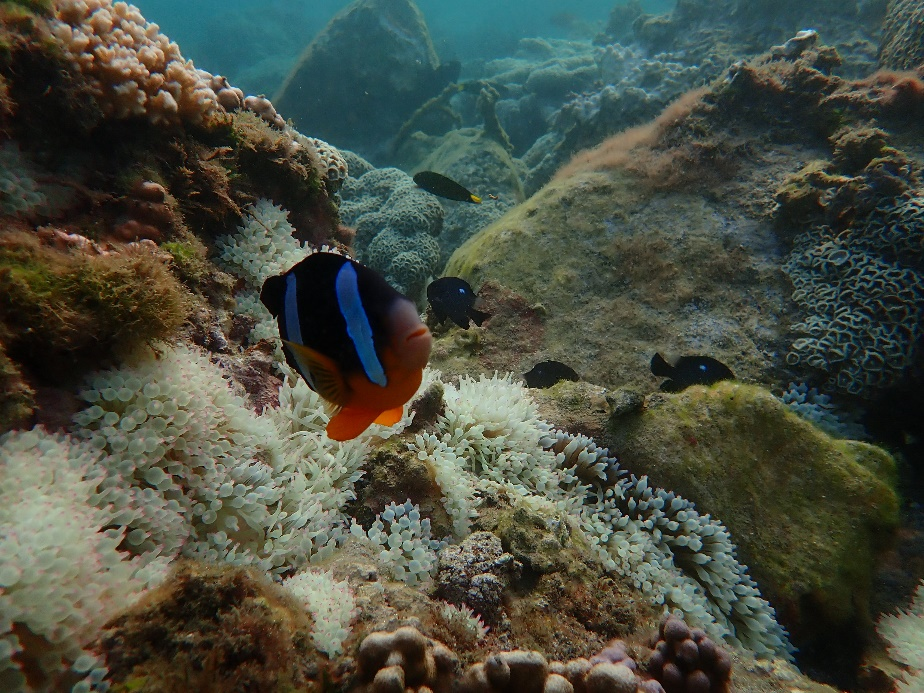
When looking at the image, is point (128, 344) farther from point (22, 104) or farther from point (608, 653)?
point (608, 653)

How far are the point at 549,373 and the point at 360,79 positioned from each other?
1892cm

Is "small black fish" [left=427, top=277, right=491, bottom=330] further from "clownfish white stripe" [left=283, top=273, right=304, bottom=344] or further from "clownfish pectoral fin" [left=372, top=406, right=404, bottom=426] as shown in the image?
"clownfish white stripe" [left=283, top=273, right=304, bottom=344]

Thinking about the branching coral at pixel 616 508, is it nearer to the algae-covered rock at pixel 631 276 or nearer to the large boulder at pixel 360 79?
the algae-covered rock at pixel 631 276

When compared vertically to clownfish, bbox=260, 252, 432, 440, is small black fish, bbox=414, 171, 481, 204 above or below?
above

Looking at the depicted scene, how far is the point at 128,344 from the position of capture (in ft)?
7.66

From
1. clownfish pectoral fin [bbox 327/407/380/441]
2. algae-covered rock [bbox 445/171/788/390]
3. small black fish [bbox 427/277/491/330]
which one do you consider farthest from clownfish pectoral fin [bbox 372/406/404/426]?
algae-covered rock [bbox 445/171/788/390]

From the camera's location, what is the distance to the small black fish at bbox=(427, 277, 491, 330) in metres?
4.61

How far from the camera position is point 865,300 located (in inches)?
199

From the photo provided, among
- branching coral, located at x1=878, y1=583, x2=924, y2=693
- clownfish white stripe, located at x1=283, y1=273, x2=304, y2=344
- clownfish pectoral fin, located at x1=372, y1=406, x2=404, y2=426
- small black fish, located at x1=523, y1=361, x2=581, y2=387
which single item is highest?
clownfish white stripe, located at x1=283, y1=273, x2=304, y2=344

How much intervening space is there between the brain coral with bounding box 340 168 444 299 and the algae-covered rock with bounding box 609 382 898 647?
5140mm

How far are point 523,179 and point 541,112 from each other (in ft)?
22.4

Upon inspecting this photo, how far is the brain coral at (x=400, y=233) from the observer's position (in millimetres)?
8078

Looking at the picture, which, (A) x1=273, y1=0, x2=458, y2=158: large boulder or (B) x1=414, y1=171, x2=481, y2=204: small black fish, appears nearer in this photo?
(B) x1=414, y1=171, x2=481, y2=204: small black fish

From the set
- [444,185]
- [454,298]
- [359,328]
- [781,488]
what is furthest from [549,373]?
[444,185]
